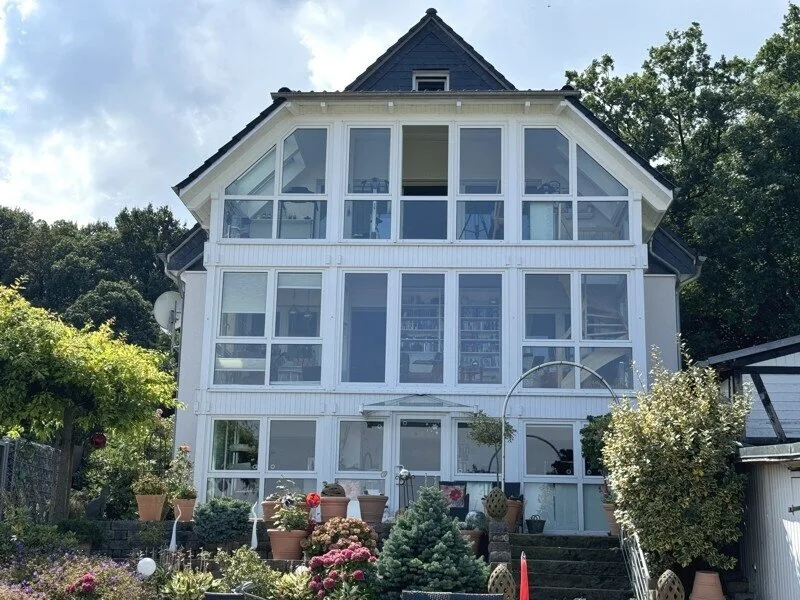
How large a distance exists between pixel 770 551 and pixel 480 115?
9468 mm

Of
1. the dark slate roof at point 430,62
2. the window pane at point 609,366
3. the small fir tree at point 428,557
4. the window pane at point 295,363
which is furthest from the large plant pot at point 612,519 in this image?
the dark slate roof at point 430,62

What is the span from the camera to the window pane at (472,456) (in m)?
17.2

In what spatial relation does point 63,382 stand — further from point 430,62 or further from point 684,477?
point 430,62

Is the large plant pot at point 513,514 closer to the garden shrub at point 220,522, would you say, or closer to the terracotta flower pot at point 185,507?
the garden shrub at point 220,522

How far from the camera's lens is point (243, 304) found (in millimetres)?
18109

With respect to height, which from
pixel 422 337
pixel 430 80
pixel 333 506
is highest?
pixel 430 80

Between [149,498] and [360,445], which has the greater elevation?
[360,445]

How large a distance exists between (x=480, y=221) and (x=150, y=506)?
7.64 m

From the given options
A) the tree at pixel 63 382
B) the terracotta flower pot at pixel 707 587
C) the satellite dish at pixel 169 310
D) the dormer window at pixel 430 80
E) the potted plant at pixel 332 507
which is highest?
the dormer window at pixel 430 80

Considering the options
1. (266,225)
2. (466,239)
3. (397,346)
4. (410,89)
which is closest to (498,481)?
(397,346)

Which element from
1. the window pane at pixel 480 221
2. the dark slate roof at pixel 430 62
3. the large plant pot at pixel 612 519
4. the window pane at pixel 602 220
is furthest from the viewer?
the dark slate roof at pixel 430 62

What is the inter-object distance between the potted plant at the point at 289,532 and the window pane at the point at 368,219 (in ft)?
19.0

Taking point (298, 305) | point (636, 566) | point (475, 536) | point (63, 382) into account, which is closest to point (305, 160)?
point (298, 305)

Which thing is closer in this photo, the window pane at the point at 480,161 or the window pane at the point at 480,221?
the window pane at the point at 480,221
